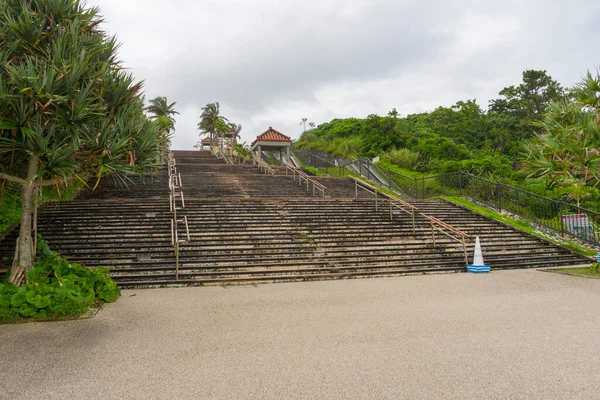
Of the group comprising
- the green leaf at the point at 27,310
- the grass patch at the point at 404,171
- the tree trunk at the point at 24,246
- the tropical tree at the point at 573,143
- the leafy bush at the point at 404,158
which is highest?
the leafy bush at the point at 404,158

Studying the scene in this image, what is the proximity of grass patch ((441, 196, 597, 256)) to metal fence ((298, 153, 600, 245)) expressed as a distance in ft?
1.63

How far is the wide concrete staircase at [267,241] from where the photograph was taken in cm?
924

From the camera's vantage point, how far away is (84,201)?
41.1 feet

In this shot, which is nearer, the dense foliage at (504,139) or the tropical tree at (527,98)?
the dense foliage at (504,139)

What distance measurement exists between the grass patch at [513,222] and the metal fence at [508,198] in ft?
1.63

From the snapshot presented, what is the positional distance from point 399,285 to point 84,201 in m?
9.84

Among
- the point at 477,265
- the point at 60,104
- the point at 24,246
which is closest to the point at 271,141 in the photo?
the point at 477,265

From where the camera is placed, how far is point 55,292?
6.05 metres

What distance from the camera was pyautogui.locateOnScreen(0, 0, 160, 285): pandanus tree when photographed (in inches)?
217

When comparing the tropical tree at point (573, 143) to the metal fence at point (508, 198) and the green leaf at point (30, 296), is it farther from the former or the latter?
the green leaf at point (30, 296)

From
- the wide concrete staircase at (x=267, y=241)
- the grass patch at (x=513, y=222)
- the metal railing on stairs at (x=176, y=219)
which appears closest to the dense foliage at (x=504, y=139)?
the grass patch at (x=513, y=222)

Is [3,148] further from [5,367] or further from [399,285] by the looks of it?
[399,285]

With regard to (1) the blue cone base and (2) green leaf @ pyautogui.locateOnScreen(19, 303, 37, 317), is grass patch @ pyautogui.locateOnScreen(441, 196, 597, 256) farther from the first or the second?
(2) green leaf @ pyautogui.locateOnScreen(19, 303, 37, 317)

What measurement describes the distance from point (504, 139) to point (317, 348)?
34.0 meters
